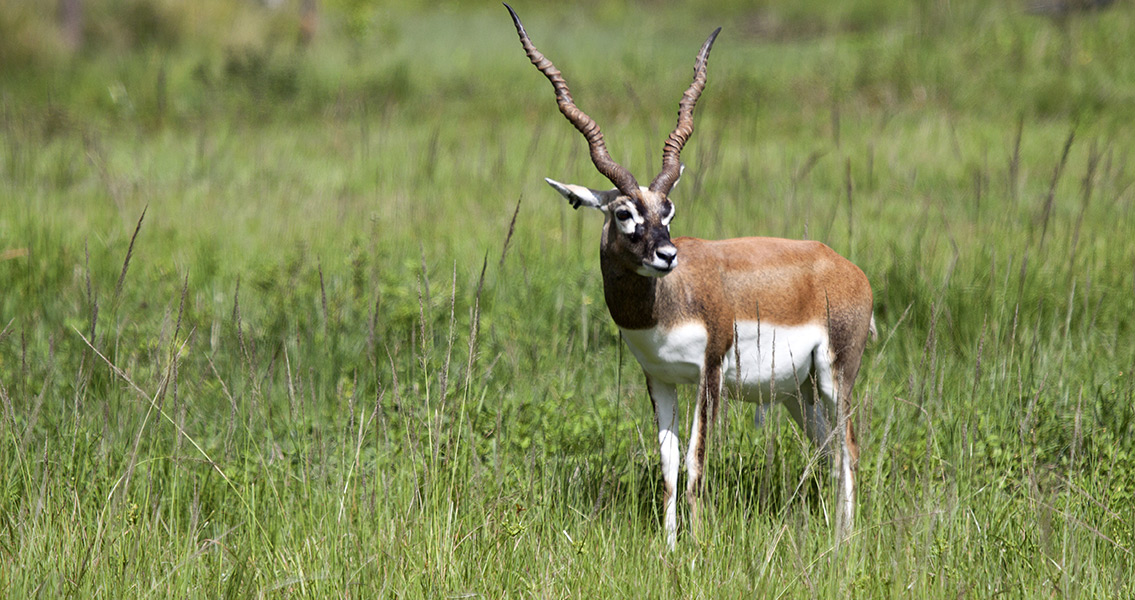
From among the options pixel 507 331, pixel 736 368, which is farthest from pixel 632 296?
pixel 507 331

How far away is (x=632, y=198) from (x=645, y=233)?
14 centimetres

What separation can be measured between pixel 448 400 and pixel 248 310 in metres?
1.72

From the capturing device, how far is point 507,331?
Result: 481 centimetres

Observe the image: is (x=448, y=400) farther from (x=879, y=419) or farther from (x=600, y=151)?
(x=879, y=419)

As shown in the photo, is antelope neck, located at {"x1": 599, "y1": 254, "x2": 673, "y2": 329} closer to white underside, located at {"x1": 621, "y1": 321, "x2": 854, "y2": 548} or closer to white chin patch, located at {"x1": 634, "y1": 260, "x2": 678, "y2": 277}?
white underside, located at {"x1": 621, "y1": 321, "x2": 854, "y2": 548}

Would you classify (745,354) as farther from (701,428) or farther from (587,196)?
(587,196)

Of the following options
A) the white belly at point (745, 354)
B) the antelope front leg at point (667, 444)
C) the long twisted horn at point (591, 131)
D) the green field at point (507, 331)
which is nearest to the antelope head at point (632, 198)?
the long twisted horn at point (591, 131)

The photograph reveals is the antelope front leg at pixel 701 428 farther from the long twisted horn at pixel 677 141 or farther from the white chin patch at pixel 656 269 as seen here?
the long twisted horn at pixel 677 141

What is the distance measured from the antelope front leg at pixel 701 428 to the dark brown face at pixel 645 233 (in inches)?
17.6

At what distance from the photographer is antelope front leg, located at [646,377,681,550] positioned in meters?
3.28

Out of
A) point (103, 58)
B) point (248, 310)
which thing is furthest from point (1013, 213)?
point (103, 58)

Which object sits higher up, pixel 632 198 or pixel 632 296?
pixel 632 198

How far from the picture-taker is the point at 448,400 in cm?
402

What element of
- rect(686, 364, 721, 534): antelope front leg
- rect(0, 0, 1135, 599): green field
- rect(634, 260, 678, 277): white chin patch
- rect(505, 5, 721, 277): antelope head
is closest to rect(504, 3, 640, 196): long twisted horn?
rect(505, 5, 721, 277): antelope head
